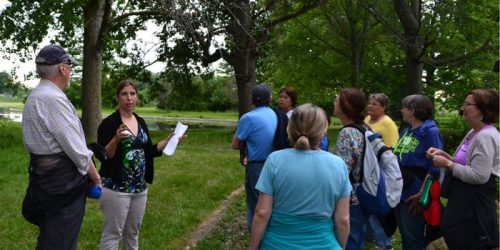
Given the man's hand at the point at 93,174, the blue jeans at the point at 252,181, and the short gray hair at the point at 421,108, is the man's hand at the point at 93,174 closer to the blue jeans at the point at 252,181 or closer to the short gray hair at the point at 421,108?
the blue jeans at the point at 252,181

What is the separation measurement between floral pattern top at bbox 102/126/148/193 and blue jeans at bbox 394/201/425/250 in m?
2.50

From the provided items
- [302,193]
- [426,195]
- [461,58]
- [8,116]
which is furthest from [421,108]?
[8,116]

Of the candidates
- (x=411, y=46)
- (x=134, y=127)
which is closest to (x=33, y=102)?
(x=134, y=127)

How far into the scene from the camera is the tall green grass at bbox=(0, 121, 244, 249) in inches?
235

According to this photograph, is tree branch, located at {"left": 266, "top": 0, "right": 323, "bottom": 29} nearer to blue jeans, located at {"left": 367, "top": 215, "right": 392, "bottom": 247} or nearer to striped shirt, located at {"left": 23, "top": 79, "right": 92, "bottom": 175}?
blue jeans, located at {"left": 367, "top": 215, "right": 392, "bottom": 247}

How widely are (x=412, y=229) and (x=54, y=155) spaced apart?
10.9 ft

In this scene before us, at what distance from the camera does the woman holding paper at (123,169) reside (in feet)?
→ 14.0

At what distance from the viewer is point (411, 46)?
16031 mm

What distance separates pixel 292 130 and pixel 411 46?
1415 cm

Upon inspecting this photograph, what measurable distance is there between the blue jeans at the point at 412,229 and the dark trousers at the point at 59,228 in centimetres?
303

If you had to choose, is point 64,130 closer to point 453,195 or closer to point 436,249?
point 453,195

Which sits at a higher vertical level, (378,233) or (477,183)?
(477,183)

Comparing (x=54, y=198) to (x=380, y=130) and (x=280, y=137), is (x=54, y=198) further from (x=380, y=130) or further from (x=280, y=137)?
(x=380, y=130)

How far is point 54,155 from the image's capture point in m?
3.37
